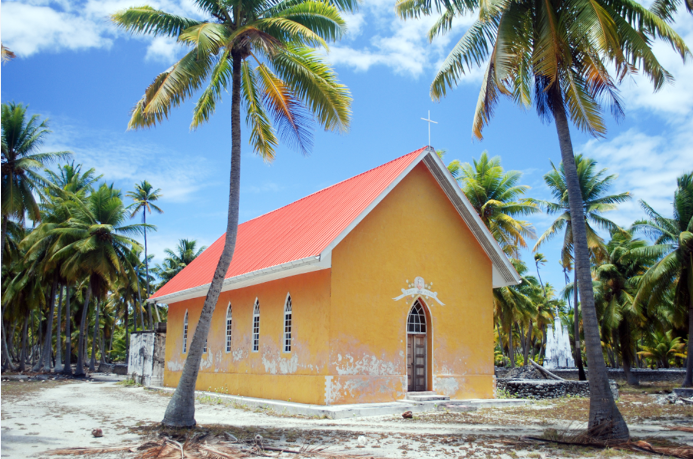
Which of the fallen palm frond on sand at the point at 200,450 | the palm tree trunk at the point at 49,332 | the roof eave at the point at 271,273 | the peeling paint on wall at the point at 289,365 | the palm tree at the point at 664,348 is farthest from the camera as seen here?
the palm tree at the point at 664,348

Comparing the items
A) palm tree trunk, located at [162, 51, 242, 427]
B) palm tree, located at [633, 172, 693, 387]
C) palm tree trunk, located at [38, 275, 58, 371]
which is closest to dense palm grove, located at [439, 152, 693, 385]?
palm tree, located at [633, 172, 693, 387]

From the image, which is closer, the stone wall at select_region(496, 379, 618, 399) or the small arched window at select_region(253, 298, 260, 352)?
the small arched window at select_region(253, 298, 260, 352)

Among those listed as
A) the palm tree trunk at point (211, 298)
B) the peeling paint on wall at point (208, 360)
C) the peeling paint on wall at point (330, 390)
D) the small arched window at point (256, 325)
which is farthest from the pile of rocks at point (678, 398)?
the palm tree trunk at point (211, 298)

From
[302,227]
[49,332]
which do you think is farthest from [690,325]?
[49,332]

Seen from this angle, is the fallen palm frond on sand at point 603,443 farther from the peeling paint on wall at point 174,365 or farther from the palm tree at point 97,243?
the palm tree at point 97,243

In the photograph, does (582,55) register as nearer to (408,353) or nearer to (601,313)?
(408,353)

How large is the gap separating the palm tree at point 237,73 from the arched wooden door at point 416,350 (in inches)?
283

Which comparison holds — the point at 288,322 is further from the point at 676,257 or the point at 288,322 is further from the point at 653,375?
the point at 653,375

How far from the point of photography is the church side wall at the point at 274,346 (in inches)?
623

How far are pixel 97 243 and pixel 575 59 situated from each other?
32.5 metres

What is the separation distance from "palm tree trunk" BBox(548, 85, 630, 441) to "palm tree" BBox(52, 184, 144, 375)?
2999cm

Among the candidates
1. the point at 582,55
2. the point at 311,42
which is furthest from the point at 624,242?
the point at 311,42

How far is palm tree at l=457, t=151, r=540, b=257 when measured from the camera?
28.1 meters

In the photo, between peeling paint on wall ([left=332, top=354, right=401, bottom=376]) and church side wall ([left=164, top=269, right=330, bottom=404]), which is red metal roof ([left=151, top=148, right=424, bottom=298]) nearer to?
church side wall ([left=164, top=269, right=330, bottom=404])
